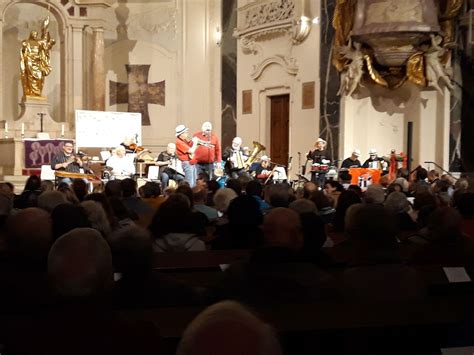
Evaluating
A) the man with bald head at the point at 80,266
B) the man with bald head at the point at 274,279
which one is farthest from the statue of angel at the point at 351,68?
the man with bald head at the point at 80,266

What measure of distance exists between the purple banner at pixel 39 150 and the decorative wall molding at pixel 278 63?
5.25 metres

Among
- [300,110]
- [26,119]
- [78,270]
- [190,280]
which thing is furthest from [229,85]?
[78,270]

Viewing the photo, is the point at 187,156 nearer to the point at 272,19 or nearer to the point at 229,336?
the point at 272,19

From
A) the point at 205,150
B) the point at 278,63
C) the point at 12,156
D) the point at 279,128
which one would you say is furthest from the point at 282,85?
the point at 12,156

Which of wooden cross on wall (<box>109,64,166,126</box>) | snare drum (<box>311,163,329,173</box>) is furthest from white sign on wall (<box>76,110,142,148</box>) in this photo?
snare drum (<box>311,163,329,173</box>)

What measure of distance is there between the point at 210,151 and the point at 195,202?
21.8 ft

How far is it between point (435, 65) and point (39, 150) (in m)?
9.28

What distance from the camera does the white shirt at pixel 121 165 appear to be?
13789 millimetres

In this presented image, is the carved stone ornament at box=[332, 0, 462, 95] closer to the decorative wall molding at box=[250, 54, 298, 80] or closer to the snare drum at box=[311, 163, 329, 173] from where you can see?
the decorative wall molding at box=[250, 54, 298, 80]

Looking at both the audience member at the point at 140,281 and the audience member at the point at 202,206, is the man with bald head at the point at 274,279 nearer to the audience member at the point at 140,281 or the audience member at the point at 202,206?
the audience member at the point at 140,281

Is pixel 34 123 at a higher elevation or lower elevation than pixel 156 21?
lower

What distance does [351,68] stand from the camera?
16031mm

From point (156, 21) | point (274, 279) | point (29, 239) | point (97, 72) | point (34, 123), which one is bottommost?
point (274, 279)

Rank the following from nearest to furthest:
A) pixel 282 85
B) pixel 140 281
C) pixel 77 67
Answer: pixel 140 281 < pixel 282 85 < pixel 77 67
